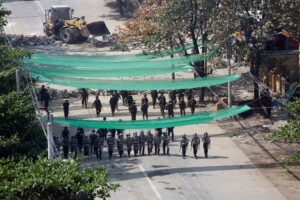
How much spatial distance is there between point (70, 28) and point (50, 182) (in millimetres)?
40449

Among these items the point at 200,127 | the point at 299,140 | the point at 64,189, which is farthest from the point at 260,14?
the point at 64,189

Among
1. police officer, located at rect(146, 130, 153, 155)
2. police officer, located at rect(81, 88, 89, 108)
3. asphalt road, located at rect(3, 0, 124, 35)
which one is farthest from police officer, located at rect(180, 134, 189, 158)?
asphalt road, located at rect(3, 0, 124, 35)

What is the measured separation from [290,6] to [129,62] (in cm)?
807

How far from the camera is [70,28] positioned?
178ft

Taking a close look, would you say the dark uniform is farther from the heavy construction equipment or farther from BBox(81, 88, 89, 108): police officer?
the heavy construction equipment

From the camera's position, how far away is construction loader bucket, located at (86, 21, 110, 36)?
5584 cm

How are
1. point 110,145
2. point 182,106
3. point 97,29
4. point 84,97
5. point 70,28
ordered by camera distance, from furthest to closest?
point 97,29, point 70,28, point 84,97, point 182,106, point 110,145

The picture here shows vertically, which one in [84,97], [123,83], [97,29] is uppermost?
[97,29]

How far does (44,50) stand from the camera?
52.1 m

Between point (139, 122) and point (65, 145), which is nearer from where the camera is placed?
point (139, 122)

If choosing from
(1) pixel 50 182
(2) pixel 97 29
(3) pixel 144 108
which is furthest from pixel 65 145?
(2) pixel 97 29

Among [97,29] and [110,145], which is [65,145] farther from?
[97,29]

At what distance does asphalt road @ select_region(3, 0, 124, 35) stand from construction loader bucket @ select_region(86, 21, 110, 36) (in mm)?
2663

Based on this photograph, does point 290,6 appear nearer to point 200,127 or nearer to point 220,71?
point 200,127
